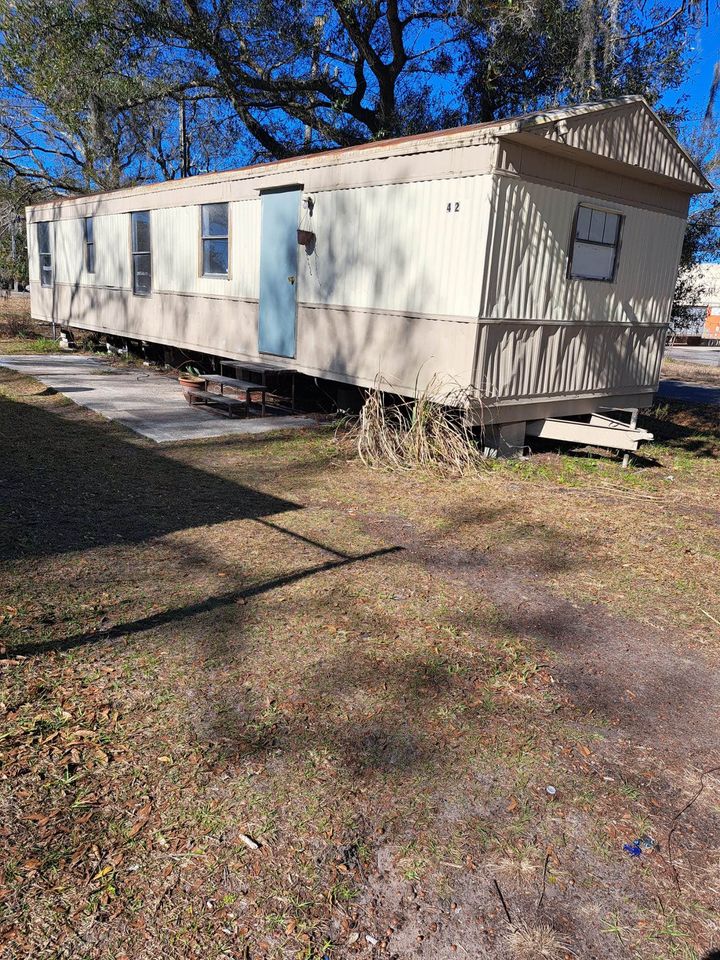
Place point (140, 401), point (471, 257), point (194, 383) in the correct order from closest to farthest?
point (471, 257)
point (140, 401)
point (194, 383)

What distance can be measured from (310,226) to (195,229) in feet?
9.31

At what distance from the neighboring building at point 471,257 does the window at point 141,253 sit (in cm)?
156

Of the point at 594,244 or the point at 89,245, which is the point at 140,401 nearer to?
the point at 594,244

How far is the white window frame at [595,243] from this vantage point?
23.4ft

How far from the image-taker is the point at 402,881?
2047 mm

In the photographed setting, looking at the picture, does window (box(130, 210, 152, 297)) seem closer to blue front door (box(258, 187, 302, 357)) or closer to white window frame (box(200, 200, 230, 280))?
white window frame (box(200, 200, 230, 280))

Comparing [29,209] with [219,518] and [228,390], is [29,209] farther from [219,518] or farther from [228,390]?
[219,518]

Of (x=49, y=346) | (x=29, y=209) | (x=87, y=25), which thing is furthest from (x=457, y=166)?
(x=29, y=209)

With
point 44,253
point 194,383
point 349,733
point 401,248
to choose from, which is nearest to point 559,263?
point 401,248

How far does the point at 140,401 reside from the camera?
9.13m

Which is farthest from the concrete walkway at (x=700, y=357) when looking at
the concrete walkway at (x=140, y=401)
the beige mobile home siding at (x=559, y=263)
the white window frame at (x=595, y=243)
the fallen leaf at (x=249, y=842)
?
the fallen leaf at (x=249, y=842)

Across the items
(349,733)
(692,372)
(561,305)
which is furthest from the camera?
(692,372)

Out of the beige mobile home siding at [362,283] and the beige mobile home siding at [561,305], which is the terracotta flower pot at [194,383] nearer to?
the beige mobile home siding at [362,283]

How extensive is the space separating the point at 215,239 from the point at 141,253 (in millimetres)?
2501
